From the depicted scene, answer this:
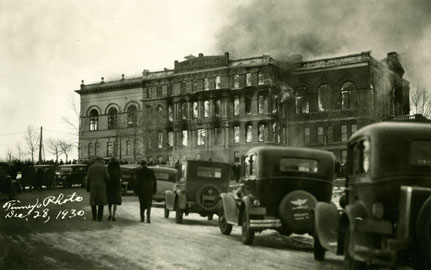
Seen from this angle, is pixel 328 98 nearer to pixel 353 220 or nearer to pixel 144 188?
pixel 144 188

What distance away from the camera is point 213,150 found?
61.4 metres

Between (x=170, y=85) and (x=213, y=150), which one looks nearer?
(x=213, y=150)

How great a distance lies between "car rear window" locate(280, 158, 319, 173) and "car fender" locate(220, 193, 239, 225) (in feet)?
5.27

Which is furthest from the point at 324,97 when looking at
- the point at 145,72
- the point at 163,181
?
the point at 163,181

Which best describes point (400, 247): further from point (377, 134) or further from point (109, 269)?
point (109, 269)

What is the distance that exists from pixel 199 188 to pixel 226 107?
45764 mm

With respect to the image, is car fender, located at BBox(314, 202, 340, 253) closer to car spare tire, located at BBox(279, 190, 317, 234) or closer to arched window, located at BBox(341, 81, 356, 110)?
car spare tire, located at BBox(279, 190, 317, 234)

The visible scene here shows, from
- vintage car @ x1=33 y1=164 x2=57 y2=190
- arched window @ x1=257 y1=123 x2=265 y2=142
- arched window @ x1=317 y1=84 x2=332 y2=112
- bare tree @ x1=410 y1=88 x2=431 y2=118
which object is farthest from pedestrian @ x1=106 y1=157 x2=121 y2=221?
arched window @ x1=257 y1=123 x2=265 y2=142

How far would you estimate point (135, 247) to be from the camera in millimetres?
9969

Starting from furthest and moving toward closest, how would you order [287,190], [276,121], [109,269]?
1. [276,121]
2. [287,190]
3. [109,269]

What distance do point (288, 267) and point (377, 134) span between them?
2.31 metres

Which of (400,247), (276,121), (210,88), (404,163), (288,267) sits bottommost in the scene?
(288,267)

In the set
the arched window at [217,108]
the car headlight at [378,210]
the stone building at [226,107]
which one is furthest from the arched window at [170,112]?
the car headlight at [378,210]

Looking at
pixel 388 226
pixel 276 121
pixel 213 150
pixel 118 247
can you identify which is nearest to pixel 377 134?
pixel 388 226
